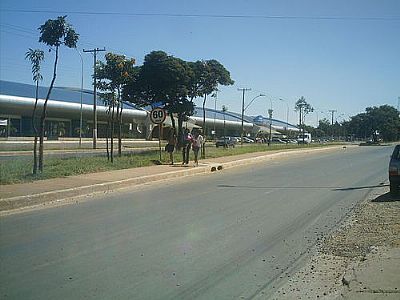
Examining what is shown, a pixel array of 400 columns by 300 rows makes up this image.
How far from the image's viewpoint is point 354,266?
6.91 meters

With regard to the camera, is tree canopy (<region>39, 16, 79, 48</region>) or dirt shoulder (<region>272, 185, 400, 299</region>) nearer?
dirt shoulder (<region>272, 185, 400, 299</region>)

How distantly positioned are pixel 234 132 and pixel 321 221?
4878 inches

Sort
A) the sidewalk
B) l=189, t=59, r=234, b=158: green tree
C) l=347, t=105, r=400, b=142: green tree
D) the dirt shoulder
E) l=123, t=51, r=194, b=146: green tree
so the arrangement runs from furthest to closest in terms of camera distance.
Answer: l=347, t=105, r=400, b=142: green tree < l=189, t=59, r=234, b=158: green tree < l=123, t=51, r=194, b=146: green tree < the sidewalk < the dirt shoulder

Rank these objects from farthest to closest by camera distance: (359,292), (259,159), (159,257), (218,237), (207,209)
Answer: (259,159) < (207,209) < (218,237) < (159,257) < (359,292)

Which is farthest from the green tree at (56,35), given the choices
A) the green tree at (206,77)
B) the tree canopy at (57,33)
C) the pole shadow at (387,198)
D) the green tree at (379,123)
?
the green tree at (379,123)

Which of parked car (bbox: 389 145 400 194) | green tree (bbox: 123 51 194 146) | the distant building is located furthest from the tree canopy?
the distant building

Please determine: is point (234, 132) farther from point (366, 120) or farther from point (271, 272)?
point (271, 272)

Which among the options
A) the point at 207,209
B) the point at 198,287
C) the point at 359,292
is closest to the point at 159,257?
the point at 198,287

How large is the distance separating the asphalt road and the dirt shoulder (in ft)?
0.88

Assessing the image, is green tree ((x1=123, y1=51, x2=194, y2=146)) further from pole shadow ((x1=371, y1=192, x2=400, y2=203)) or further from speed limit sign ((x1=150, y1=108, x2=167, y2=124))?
pole shadow ((x1=371, y1=192, x2=400, y2=203))

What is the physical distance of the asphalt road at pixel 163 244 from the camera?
5957mm

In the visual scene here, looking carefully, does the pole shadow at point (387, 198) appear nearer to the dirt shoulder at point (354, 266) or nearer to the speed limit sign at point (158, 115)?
the dirt shoulder at point (354, 266)

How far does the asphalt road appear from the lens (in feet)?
19.5

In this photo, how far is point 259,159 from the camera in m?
34.4
